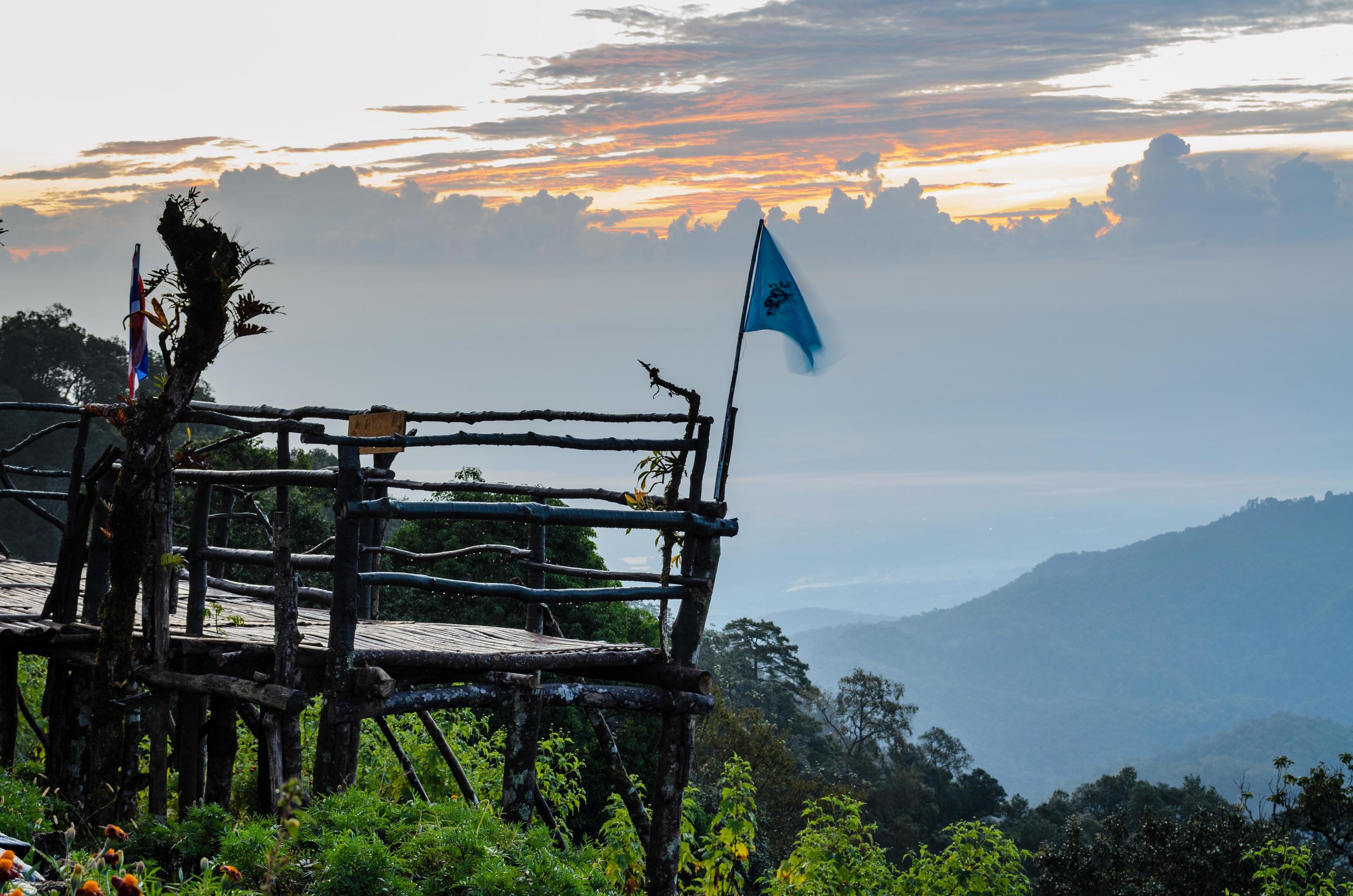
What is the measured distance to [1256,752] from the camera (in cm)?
14525

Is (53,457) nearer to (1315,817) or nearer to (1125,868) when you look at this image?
(1125,868)

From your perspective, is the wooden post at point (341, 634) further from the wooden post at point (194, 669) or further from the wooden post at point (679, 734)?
the wooden post at point (679, 734)

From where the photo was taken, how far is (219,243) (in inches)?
271

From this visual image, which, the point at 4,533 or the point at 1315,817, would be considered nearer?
the point at 1315,817

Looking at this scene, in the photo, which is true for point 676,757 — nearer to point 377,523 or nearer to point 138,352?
point 377,523

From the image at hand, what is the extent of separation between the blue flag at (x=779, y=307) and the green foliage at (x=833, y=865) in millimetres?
4484

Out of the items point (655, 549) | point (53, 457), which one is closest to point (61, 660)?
point (655, 549)

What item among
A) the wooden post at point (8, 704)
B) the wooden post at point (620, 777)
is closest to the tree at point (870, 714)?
the wooden post at point (620, 777)

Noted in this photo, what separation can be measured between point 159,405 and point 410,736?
710cm

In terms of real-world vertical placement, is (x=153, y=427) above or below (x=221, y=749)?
above

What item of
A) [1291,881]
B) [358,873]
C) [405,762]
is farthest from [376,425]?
[1291,881]

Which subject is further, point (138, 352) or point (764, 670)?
point (764, 670)

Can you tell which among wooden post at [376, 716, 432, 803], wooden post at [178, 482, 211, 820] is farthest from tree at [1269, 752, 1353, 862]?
wooden post at [178, 482, 211, 820]

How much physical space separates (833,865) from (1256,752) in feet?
508
